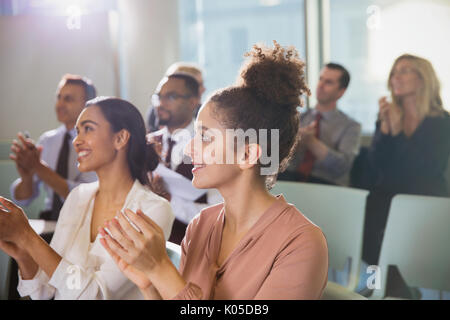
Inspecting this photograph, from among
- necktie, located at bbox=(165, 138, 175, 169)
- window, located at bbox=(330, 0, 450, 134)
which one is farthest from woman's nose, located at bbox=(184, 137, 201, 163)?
window, located at bbox=(330, 0, 450, 134)

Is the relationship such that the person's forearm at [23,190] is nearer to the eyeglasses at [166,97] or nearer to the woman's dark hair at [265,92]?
the eyeglasses at [166,97]

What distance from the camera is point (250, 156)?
0.89 metres

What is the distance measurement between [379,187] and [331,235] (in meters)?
0.58

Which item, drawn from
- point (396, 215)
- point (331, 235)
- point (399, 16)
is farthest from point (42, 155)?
point (399, 16)

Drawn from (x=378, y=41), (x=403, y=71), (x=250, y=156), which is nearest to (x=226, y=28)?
(x=378, y=41)

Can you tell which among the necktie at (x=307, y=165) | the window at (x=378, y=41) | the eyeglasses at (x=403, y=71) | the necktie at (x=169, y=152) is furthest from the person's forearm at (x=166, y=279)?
the window at (x=378, y=41)

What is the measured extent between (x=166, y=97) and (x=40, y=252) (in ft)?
1.68

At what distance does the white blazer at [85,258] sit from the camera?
935 mm

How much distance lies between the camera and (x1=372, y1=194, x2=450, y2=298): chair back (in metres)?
1.52

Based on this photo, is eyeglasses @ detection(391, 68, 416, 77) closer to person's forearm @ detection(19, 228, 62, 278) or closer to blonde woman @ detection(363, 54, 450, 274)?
blonde woman @ detection(363, 54, 450, 274)

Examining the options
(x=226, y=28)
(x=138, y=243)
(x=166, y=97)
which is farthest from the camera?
(x=226, y=28)

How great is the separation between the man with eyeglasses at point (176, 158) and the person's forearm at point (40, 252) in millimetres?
212

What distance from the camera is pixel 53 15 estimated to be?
1338 millimetres

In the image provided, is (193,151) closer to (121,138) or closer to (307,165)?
(121,138)
